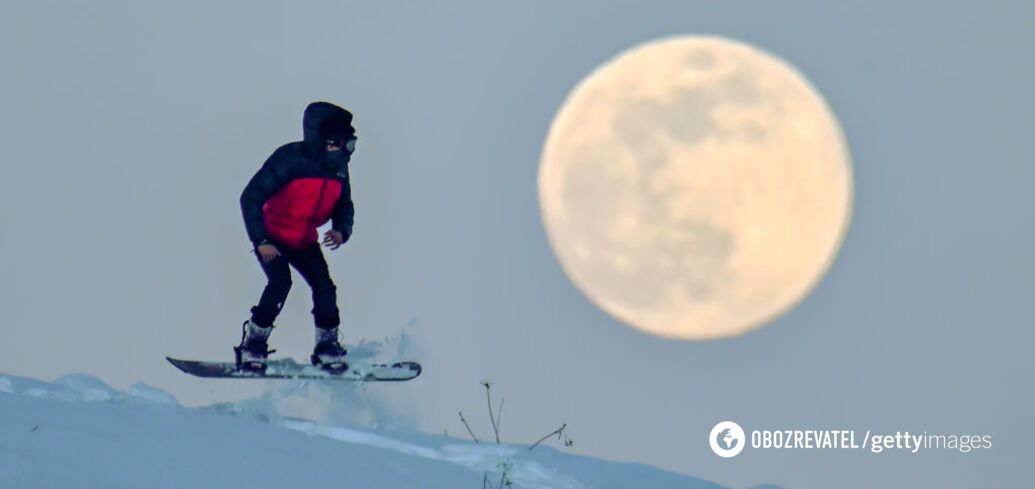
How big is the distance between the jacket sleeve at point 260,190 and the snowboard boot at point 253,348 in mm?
1233

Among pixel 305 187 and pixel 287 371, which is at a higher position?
pixel 305 187

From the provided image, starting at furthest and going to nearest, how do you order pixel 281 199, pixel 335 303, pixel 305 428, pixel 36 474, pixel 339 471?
pixel 335 303 < pixel 281 199 < pixel 305 428 < pixel 339 471 < pixel 36 474

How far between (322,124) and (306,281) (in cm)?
149

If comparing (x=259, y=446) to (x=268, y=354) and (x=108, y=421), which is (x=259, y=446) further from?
(x=268, y=354)

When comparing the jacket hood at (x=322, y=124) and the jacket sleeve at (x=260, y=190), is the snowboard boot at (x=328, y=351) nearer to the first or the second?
the jacket sleeve at (x=260, y=190)

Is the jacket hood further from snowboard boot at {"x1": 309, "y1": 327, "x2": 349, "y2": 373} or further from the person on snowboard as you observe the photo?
snowboard boot at {"x1": 309, "y1": 327, "x2": 349, "y2": 373}

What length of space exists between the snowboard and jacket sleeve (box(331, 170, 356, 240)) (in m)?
1.56

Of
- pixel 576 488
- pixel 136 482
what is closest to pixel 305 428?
pixel 576 488

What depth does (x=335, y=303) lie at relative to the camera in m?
12.9

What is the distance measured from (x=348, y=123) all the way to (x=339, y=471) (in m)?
4.16

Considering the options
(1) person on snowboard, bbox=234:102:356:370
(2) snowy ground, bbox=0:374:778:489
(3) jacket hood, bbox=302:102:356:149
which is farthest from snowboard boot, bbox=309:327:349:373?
(3) jacket hood, bbox=302:102:356:149

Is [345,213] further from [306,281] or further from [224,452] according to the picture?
[224,452]

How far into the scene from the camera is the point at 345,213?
12328 mm

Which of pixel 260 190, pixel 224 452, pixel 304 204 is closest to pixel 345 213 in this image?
pixel 304 204
